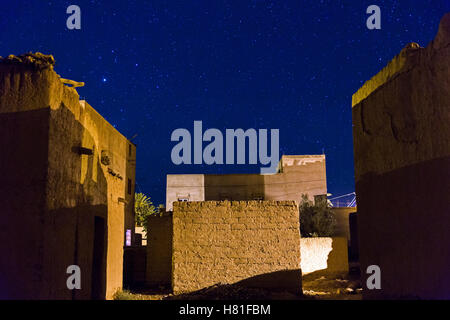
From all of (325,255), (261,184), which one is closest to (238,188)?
(261,184)

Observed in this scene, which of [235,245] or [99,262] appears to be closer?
[99,262]

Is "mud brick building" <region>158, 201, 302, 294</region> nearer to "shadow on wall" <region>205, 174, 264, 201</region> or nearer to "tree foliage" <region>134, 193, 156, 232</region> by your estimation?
"shadow on wall" <region>205, 174, 264, 201</region>

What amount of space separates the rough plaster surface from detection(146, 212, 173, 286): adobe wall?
5703 mm

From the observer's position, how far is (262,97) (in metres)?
87.7


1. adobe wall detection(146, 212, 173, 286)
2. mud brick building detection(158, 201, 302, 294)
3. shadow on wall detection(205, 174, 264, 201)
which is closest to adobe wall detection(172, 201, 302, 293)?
mud brick building detection(158, 201, 302, 294)

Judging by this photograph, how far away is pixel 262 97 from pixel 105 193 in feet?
268

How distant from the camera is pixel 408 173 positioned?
391cm

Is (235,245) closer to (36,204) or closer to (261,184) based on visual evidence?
(36,204)

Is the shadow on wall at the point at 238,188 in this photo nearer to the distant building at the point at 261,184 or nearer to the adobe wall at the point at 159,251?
the distant building at the point at 261,184

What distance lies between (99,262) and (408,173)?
631 cm

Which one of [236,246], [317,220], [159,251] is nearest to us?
[236,246]

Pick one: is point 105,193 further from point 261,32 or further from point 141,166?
point 141,166
